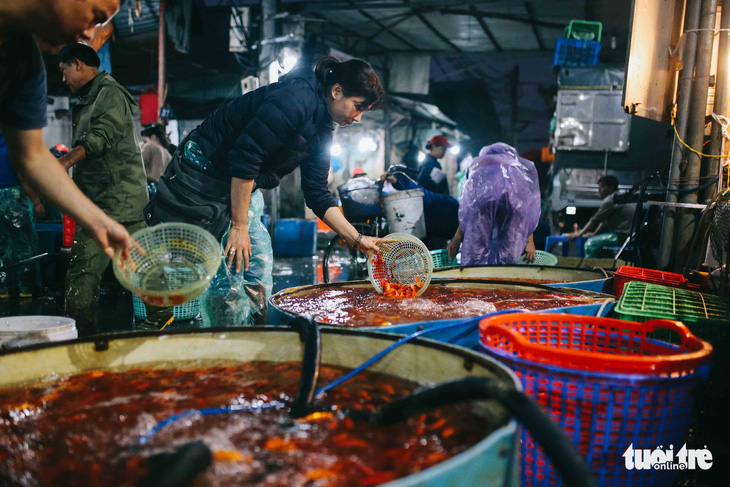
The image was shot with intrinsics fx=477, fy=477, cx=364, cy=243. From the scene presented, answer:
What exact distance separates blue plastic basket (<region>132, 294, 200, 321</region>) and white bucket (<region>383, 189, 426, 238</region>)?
8.96ft

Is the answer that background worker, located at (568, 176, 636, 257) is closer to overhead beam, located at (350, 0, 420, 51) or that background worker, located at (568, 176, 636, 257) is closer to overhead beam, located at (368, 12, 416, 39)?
overhead beam, located at (368, 12, 416, 39)

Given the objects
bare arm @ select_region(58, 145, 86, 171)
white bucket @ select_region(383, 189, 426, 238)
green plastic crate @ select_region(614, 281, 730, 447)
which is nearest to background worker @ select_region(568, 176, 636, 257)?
white bucket @ select_region(383, 189, 426, 238)

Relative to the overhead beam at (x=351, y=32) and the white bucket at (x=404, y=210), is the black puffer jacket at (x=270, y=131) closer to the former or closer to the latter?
the white bucket at (x=404, y=210)

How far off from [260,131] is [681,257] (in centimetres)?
415

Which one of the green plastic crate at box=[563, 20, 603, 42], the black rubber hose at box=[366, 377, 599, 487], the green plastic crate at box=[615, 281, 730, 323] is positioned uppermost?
the green plastic crate at box=[563, 20, 603, 42]

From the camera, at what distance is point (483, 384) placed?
1273 mm

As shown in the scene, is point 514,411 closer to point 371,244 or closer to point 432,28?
point 371,244

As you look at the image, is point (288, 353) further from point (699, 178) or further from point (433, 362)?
point (699, 178)

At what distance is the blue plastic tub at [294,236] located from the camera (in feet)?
38.8

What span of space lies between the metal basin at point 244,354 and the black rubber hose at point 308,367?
10 centimetres

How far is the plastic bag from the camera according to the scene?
11.3 ft

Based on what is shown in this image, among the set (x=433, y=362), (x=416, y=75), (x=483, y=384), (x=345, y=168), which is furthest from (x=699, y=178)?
(x=345, y=168)

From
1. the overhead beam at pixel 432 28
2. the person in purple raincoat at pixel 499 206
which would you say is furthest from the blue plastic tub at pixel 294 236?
the person in purple raincoat at pixel 499 206

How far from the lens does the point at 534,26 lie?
1331 cm
